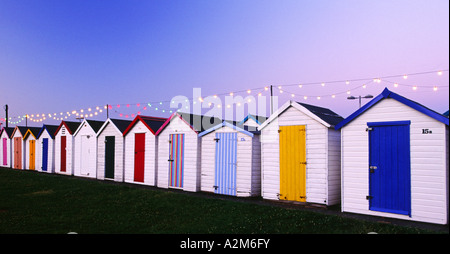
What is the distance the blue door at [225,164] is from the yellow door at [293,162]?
6.61ft

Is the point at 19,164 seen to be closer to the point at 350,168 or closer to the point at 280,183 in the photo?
the point at 280,183

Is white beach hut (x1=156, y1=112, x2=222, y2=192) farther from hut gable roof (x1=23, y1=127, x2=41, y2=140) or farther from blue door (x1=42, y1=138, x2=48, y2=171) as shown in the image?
hut gable roof (x1=23, y1=127, x2=41, y2=140)

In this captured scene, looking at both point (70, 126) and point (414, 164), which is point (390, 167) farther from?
point (70, 126)

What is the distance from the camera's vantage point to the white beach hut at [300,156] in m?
11.0

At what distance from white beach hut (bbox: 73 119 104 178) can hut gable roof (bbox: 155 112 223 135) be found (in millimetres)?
5640

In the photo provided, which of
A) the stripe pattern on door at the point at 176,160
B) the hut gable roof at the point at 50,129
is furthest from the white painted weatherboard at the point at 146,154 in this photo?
the hut gable roof at the point at 50,129

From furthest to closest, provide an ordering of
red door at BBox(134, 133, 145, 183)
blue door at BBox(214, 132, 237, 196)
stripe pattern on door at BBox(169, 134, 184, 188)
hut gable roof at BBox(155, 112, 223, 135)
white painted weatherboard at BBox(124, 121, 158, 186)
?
red door at BBox(134, 133, 145, 183)
white painted weatherboard at BBox(124, 121, 158, 186)
stripe pattern on door at BBox(169, 134, 184, 188)
hut gable roof at BBox(155, 112, 223, 135)
blue door at BBox(214, 132, 237, 196)

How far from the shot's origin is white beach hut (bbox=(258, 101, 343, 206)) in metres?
11.0

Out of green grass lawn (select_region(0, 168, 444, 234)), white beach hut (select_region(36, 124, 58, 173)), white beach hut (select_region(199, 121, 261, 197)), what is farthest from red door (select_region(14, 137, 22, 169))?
white beach hut (select_region(199, 121, 261, 197))

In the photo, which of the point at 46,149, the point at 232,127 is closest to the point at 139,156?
the point at 232,127

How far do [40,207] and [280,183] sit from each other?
759 centimetres

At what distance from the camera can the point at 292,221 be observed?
9.18 metres

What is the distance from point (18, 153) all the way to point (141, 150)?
15.5 meters

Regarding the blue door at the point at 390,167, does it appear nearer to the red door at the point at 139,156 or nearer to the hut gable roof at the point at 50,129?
the red door at the point at 139,156
